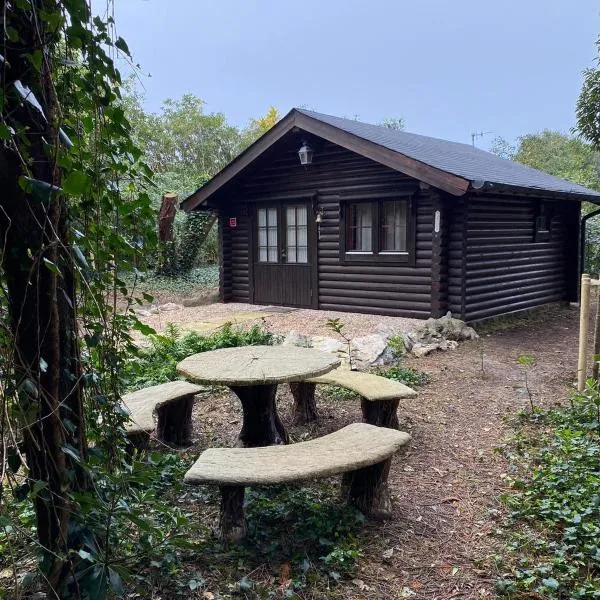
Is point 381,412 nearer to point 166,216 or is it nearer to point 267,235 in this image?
point 267,235

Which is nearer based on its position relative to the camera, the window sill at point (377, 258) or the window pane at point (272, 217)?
the window sill at point (377, 258)

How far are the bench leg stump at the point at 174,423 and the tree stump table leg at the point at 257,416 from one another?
495 mm

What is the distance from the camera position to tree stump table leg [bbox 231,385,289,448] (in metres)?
3.88

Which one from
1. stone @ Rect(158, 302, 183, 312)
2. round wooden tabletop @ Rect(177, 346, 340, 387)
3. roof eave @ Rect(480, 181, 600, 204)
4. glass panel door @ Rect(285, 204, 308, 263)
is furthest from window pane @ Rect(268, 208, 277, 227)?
round wooden tabletop @ Rect(177, 346, 340, 387)

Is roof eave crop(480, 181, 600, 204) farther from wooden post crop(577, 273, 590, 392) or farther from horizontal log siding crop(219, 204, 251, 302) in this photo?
horizontal log siding crop(219, 204, 251, 302)

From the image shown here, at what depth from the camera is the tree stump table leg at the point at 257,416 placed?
3885mm

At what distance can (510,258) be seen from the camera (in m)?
9.76

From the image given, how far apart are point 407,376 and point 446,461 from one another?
6.40 ft

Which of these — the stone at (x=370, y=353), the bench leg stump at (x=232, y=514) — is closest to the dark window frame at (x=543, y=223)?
the stone at (x=370, y=353)

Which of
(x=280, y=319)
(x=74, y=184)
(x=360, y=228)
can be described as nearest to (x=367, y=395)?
(x=74, y=184)

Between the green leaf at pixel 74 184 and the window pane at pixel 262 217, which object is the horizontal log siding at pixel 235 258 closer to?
the window pane at pixel 262 217

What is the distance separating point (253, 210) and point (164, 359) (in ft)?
18.2

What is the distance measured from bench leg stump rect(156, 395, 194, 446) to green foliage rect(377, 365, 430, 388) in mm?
2323

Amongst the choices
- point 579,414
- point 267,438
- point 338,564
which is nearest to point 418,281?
point 579,414
